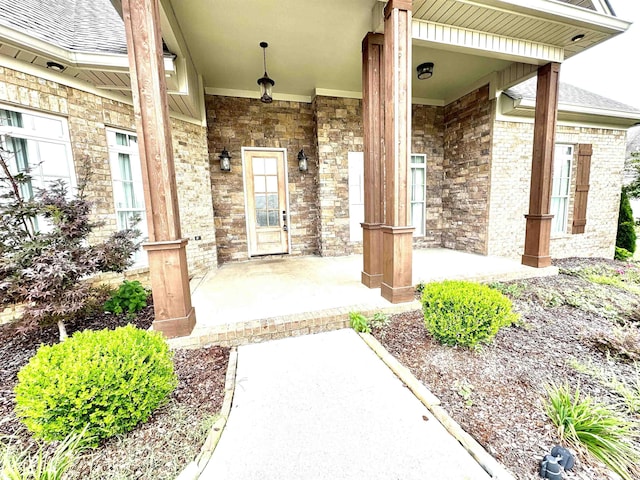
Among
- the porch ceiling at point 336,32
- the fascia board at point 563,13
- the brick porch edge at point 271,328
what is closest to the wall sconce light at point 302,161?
the porch ceiling at point 336,32

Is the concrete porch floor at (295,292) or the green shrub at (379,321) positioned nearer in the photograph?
the concrete porch floor at (295,292)

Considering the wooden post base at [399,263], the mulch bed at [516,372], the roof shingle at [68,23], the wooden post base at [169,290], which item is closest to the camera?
the mulch bed at [516,372]

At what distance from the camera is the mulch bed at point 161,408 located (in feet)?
4.67

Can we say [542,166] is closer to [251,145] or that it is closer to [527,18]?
[527,18]

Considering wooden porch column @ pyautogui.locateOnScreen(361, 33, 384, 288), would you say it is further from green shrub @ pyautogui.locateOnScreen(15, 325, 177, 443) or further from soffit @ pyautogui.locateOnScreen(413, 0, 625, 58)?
green shrub @ pyautogui.locateOnScreen(15, 325, 177, 443)

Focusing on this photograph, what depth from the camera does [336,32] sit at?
3645 mm

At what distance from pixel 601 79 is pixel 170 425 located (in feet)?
128

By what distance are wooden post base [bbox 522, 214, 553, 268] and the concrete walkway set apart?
3783 millimetres

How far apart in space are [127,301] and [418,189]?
585 cm

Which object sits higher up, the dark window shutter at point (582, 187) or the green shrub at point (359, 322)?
the dark window shutter at point (582, 187)

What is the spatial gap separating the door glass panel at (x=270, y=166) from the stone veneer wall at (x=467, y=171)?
3.93 m

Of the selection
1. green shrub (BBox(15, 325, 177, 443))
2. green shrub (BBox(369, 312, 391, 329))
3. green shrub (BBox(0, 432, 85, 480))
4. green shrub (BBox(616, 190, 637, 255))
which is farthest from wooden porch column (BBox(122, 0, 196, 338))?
green shrub (BBox(616, 190, 637, 255))

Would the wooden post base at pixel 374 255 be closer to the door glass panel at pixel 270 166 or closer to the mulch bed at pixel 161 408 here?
the mulch bed at pixel 161 408

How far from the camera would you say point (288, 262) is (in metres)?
5.31
